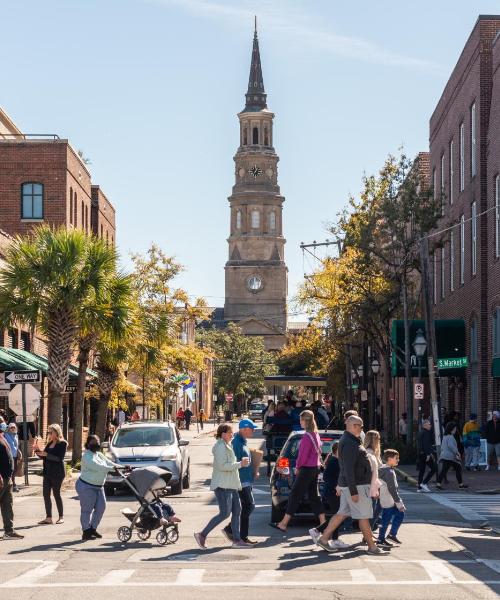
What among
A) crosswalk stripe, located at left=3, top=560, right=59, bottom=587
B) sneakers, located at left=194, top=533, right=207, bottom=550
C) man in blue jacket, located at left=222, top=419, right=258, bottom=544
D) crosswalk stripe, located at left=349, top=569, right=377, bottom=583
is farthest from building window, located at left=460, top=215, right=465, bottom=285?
crosswalk stripe, located at left=3, top=560, right=59, bottom=587

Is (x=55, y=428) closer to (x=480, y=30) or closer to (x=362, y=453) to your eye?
(x=362, y=453)

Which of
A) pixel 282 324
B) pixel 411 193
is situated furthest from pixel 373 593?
pixel 282 324

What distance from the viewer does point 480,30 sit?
44375 millimetres

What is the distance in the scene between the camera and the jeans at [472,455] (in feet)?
123

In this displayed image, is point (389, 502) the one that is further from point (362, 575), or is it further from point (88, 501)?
point (88, 501)

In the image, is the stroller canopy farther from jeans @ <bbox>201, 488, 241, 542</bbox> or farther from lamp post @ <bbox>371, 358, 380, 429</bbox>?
lamp post @ <bbox>371, 358, 380, 429</bbox>

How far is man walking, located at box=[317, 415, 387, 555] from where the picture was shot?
1655cm

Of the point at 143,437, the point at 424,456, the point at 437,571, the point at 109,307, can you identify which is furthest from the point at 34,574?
the point at 109,307

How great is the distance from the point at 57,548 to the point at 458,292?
110 feet

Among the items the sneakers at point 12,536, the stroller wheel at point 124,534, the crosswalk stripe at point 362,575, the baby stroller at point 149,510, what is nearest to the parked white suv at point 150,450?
the sneakers at point 12,536

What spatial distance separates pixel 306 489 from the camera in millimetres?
18844

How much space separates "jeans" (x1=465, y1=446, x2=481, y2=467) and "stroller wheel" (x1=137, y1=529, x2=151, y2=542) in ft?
66.3

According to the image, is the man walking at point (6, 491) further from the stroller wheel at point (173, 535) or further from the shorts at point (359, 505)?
the shorts at point (359, 505)

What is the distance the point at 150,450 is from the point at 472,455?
12808mm
